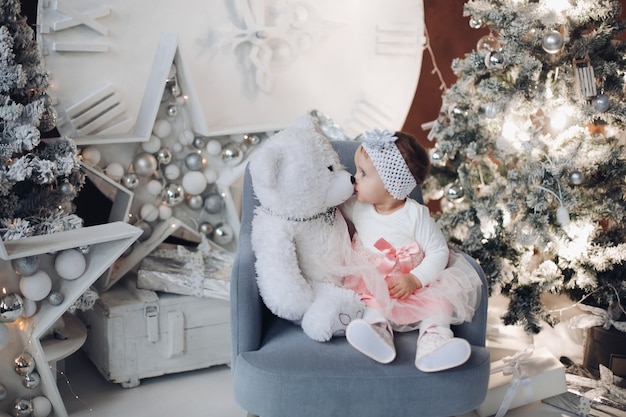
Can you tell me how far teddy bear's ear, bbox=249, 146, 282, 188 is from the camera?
1886 millimetres

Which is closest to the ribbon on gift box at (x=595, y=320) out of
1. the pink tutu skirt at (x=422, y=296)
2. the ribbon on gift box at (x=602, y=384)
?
the ribbon on gift box at (x=602, y=384)

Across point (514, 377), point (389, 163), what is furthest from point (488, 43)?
point (514, 377)

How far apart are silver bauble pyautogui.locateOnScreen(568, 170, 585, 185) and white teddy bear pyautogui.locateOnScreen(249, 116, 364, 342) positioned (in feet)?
3.12

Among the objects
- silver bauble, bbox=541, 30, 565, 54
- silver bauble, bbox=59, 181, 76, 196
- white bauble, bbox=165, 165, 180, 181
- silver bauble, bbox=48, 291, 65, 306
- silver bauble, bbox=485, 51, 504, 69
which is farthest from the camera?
A: white bauble, bbox=165, 165, 180, 181

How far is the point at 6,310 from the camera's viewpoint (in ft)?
6.55

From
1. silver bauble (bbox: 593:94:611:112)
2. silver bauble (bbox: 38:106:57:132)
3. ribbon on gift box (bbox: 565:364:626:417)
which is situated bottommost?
ribbon on gift box (bbox: 565:364:626:417)

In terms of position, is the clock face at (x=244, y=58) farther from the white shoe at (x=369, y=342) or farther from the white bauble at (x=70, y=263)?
the white shoe at (x=369, y=342)

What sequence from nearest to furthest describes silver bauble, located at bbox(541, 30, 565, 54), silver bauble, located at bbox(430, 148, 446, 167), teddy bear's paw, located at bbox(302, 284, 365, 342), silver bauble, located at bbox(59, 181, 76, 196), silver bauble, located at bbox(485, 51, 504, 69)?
teddy bear's paw, located at bbox(302, 284, 365, 342) → silver bauble, located at bbox(59, 181, 76, 196) → silver bauble, located at bbox(541, 30, 565, 54) → silver bauble, located at bbox(485, 51, 504, 69) → silver bauble, located at bbox(430, 148, 446, 167)

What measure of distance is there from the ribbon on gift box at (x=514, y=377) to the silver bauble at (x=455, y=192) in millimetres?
662

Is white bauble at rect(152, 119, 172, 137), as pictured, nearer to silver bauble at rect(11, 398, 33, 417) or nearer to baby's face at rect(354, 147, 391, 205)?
baby's face at rect(354, 147, 391, 205)

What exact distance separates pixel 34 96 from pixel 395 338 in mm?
1321

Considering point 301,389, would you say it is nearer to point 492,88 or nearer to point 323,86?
point 492,88

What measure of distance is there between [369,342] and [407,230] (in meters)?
0.46

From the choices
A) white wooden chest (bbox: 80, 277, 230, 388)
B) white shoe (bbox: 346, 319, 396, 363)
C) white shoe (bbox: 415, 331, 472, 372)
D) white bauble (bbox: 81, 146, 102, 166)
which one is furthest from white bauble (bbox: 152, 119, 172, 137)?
white shoe (bbox: 415, 331, 472, 372)
